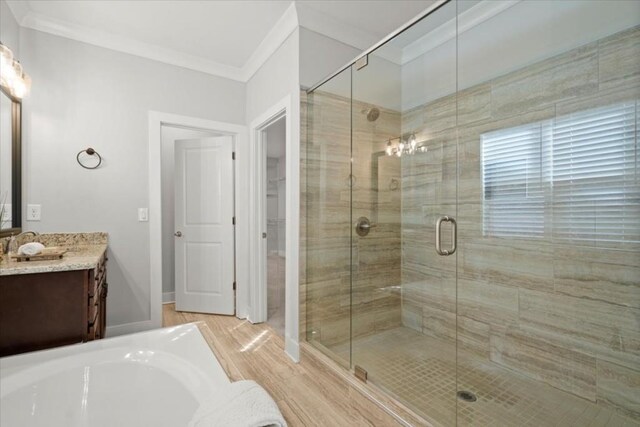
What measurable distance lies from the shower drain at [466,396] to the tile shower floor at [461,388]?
27 mm

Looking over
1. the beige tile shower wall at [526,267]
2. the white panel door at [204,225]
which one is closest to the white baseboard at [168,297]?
the white panel door at [204,225]

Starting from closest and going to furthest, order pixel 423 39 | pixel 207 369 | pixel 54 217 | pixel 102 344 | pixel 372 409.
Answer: pixel 207 369
pixel 102 344
pixel 372 409
pixel 423 39
pixel 54 217

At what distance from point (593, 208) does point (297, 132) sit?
76.0 inches

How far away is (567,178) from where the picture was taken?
6.12 ft

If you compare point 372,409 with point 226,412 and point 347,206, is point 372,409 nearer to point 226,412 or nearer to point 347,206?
point 226,412

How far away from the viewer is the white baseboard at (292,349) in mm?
2373

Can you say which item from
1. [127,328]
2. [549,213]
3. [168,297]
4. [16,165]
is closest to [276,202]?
[168,297]

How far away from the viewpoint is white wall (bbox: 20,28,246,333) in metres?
2.46

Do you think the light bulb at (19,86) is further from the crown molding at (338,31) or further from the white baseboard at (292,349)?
the white baseboard at (292,349)

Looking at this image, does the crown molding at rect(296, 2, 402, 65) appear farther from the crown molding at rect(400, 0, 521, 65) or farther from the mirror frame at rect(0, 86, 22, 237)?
the mirror frame at rect(0, 86, 22, 237)

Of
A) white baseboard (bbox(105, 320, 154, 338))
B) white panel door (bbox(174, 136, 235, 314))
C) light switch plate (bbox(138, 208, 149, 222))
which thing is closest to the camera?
white baseboard (bbox(105, 320, 154, 338))

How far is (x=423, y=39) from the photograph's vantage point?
92.6 inches

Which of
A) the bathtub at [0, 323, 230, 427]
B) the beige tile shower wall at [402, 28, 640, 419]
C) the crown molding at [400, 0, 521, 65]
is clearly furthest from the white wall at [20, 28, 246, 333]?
the beige tile shower wall at [402, 28, 640, 419]

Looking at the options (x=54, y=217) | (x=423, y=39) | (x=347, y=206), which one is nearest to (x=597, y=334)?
(x=347, y=206)
